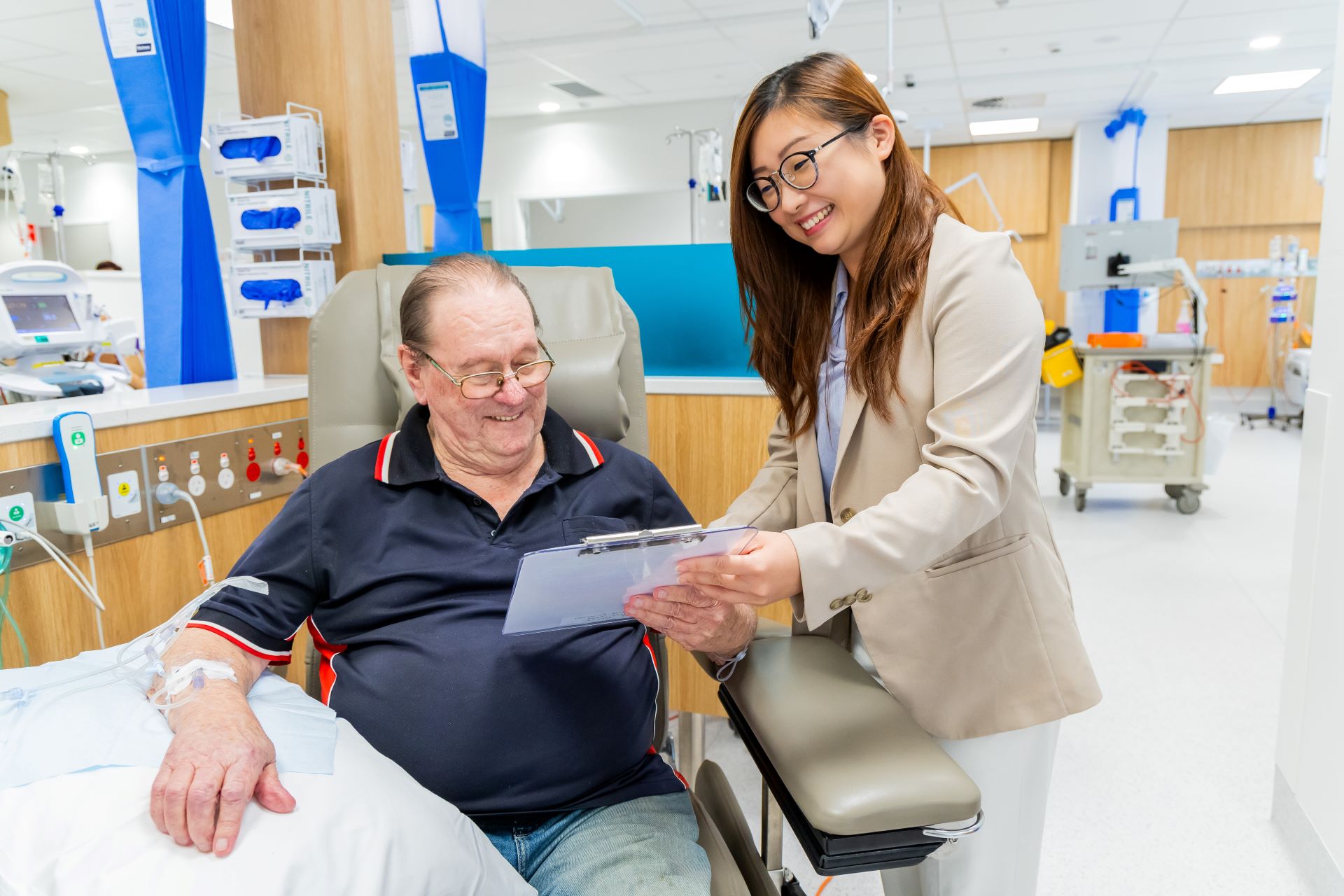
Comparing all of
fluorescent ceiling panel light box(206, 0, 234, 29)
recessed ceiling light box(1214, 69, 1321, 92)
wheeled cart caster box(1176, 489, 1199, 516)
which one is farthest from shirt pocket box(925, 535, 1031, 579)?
recessed ceiling light box(1214, 69, 1321, 92)

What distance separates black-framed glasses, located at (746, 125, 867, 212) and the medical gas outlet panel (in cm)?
111

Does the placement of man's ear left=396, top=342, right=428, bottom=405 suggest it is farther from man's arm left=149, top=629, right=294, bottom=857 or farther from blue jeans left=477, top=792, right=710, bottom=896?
blue jeans left=477, top=792, right=710, bottom=896

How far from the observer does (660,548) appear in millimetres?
864

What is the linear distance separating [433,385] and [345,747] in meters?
0.53

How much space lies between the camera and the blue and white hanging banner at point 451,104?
8.17 ft

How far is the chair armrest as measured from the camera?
87cm

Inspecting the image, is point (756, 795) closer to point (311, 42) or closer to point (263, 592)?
point (263, 592)

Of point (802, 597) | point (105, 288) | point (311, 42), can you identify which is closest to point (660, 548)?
point (802, 597)

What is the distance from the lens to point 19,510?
132 centimetres

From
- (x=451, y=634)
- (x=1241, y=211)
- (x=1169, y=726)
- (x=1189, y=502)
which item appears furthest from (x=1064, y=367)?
(x=1241, y=211)

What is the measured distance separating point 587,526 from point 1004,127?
28.7ft

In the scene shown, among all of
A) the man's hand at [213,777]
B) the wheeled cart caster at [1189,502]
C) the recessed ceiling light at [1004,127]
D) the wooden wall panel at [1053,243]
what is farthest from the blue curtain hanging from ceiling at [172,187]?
the wooden wall panel at [1053,243]

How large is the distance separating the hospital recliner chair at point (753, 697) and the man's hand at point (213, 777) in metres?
0.44

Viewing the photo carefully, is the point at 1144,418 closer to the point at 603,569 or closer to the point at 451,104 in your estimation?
the point at 451,104
